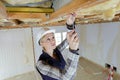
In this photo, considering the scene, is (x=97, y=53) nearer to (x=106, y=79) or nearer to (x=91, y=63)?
(x=91, y=63)

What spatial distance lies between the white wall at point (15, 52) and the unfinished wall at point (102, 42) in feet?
6.29

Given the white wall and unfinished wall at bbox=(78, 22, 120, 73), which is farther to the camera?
the white wall

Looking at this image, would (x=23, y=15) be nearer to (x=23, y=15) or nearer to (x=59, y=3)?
(x=23, y=15)

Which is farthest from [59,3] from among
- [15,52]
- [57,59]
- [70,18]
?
[15,52]

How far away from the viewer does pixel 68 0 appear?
0.93 metres

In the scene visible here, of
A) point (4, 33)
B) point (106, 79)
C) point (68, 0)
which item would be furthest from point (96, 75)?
point (68, 0)

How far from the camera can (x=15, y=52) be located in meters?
4.44

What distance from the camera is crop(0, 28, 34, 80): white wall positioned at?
4258 mm

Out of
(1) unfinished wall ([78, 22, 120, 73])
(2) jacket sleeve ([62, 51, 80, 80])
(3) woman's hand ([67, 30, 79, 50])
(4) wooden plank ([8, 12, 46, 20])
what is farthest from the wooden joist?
(1) unfinished wall ([78, 22, 120, 73])

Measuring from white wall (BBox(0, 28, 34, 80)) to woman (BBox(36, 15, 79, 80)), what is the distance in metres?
2.97

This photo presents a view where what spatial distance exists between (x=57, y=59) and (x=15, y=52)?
3.14 metres

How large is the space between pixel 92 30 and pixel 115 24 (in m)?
1.13

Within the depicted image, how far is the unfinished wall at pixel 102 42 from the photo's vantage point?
11.5 feet

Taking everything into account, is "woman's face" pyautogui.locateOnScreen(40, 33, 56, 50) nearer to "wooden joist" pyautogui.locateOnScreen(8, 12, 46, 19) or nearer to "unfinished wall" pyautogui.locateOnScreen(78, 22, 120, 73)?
"wooden joist" pyautogui.locateOnScreen(8, 12, 46, 19)
